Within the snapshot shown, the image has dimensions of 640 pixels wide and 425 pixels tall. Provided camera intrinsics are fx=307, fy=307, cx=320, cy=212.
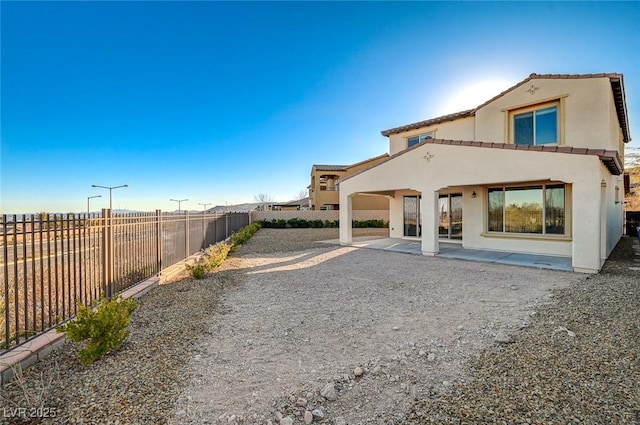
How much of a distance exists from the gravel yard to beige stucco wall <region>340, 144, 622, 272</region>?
7.59 ft

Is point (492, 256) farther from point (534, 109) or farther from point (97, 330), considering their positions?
point (97, 330)

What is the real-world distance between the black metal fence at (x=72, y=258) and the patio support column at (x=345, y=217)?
25.5 ft

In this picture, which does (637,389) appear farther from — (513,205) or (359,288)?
(513,205)

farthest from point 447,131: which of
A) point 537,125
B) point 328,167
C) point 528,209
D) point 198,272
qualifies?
point 328,167

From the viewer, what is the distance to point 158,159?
92.5ft

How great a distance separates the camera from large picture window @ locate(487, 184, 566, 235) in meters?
10.8

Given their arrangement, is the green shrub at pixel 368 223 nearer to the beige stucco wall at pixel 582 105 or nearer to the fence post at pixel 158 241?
the beige stucco wall at pixel 582 105

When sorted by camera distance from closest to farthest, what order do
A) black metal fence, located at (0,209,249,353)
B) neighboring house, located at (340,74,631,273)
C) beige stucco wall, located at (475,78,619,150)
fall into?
1. black metal fence, located at (0,209,249,353)
2. neighboring house, located at (340,74,631,273)
3. beige stucco wall, located at (475,78,619,150)

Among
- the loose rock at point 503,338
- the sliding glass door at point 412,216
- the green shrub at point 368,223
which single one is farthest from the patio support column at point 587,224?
the green shrub at point 368,223

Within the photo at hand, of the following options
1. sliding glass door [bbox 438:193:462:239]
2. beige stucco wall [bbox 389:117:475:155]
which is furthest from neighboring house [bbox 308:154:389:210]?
sliding glass door [bbox 438:193:462:239]

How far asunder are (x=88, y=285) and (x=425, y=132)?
15.4 m

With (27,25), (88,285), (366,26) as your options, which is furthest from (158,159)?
(88,285)

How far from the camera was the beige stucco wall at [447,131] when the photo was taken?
14.4 metres

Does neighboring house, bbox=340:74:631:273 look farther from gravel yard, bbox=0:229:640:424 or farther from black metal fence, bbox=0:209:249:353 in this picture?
black metal fence, bbox=0:209:249:353
